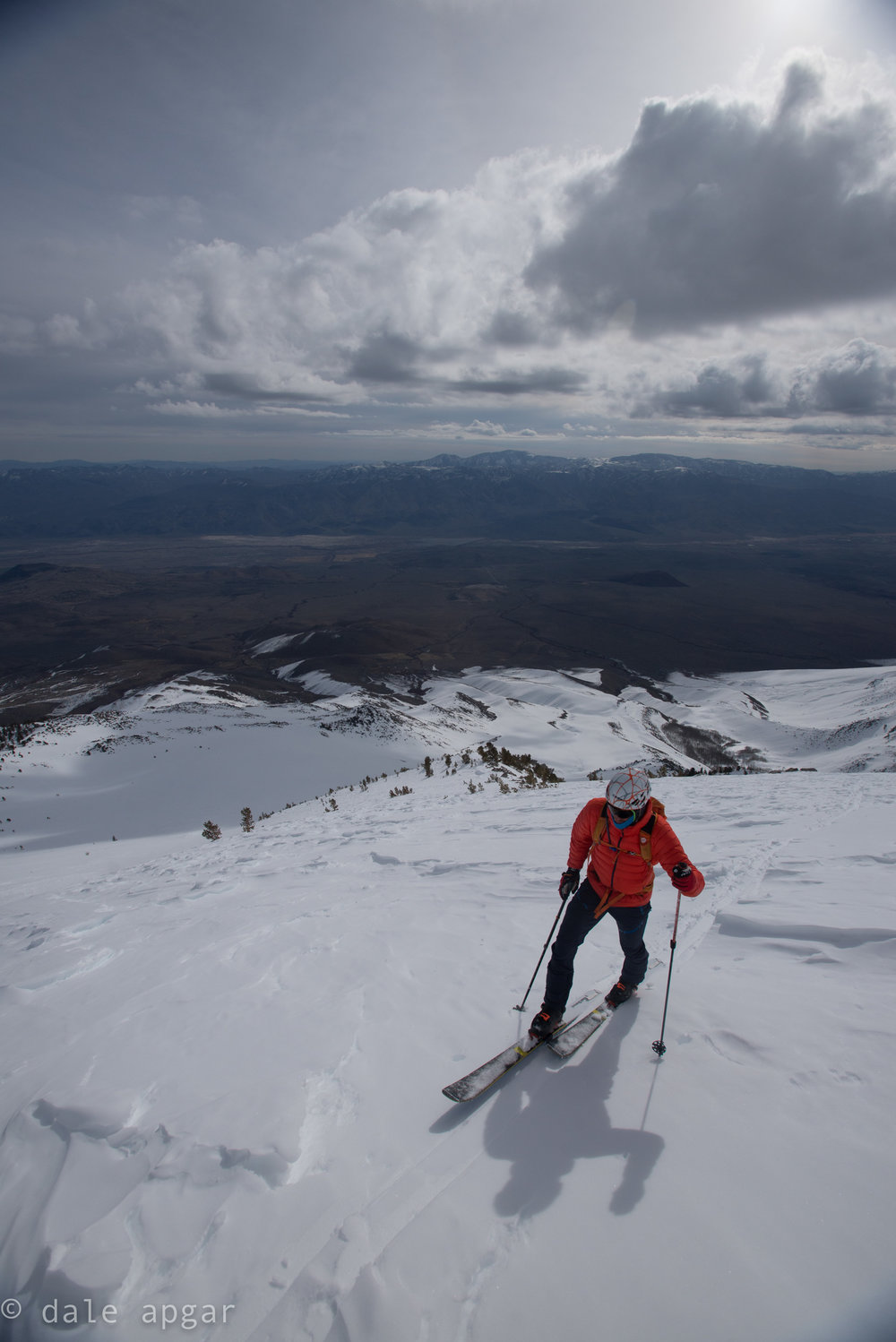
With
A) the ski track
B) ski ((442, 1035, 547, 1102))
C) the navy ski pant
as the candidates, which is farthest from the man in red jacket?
the ski track

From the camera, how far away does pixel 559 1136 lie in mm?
3318

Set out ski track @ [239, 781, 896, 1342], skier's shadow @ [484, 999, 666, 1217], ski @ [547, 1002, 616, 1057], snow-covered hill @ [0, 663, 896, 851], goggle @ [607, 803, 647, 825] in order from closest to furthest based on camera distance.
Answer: ski track @ [239, 781, 896, 1342], skier's shadow @ [484, 999, 666, 1217], ski @ [547, 1002, 616, 1057], goggle @ [607, 803, 647, 825], snow-covered hill @ [0, 663, 896, 851]

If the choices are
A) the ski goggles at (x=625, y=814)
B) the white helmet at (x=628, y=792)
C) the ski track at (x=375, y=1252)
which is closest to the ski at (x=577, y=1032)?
the ski track at (x=375, y=1252)

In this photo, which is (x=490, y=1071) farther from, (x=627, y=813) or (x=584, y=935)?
(x=627, y=813)

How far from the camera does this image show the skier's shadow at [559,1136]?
2.90 meters

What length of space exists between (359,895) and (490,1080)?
13.8 feet

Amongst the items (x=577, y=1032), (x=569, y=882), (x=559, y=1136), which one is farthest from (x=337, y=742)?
(x=559, y=1136)

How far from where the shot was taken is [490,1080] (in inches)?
147

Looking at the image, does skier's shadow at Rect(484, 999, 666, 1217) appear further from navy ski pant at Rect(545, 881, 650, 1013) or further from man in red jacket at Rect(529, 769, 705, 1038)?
navy ski pant at Rect(545, 881, 650, 1013)

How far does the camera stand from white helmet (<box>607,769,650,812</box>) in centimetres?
412

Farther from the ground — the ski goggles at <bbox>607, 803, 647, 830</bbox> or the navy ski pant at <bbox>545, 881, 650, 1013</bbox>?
the ski goggles at <bbox>607, 803, 647, 830</bbox>

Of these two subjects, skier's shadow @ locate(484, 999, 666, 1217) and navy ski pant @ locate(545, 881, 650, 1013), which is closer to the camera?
skier's shadow @ locate(484, 999, 666, 1217)

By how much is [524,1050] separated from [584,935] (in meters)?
0.93

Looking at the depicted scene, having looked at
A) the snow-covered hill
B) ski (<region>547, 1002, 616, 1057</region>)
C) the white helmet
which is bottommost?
the snow-covered hill
